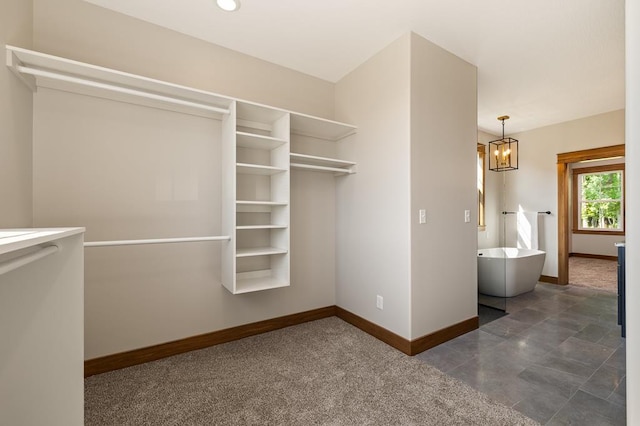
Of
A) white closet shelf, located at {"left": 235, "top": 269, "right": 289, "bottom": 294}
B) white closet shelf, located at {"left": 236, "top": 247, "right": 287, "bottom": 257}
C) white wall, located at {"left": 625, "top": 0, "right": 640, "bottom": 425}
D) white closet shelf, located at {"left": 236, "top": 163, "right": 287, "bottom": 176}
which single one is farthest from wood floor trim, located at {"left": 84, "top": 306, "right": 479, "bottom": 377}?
white closet shelf, located at {"left": 236, "top": 163, "right": 287, "bottom": 176}

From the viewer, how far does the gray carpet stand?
5.16 feet

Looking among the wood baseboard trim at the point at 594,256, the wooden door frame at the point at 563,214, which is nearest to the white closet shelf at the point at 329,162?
the wooden door frame at the point at 563,214

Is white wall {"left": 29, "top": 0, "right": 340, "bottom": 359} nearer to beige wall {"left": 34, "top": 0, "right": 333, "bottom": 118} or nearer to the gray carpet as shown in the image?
beige wall {"left": 34, "top": 0, "right": 333, "bottom": 118}

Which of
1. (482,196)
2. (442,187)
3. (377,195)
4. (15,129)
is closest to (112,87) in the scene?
(15,129)

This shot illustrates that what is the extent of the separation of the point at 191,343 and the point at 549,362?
2.85 metres

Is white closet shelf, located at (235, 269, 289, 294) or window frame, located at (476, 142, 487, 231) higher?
window frame, located at (476, 142, 487, 231)

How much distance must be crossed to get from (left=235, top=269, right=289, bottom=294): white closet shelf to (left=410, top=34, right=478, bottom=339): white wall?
118cm

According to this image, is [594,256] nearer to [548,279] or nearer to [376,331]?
[548,279]

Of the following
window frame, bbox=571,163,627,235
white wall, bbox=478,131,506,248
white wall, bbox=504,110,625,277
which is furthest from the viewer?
window frame, bbox=571,163,627,235

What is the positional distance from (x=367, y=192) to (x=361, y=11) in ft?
4.81

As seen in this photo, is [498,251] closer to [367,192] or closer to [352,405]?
[367,192]

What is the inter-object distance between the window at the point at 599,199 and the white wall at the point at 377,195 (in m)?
7.26

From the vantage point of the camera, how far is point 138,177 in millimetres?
2133

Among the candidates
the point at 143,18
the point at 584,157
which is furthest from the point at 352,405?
the point at 584,157
